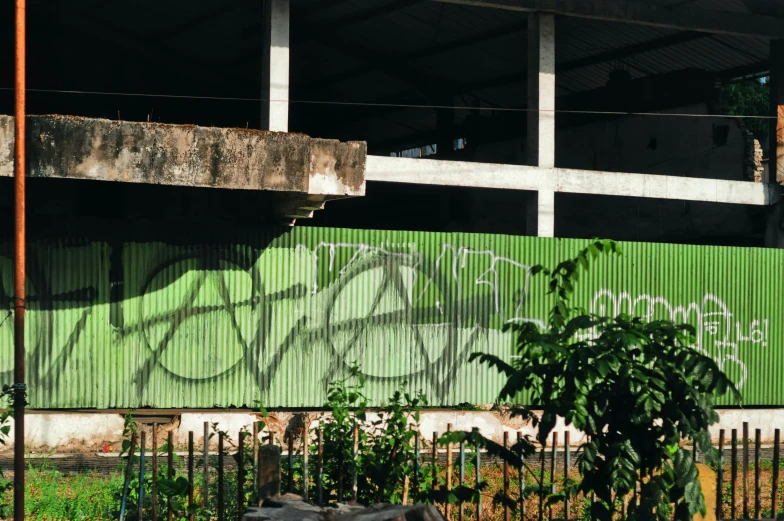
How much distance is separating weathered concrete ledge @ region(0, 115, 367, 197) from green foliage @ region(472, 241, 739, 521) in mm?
6513

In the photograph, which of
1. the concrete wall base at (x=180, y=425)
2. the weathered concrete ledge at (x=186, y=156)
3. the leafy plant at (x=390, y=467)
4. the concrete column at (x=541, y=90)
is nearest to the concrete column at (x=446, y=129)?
the concrete column at (x=541, y=90)

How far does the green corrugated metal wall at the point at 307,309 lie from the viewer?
12.4 meters

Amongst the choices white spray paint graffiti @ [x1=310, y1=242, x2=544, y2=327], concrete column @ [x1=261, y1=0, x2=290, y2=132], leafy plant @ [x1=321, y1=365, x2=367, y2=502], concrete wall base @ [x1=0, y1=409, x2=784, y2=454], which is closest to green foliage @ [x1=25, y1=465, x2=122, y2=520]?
concrete wall base @ [x1=0, y1=409, x2=784, y2=454]

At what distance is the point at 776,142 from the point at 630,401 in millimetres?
14256

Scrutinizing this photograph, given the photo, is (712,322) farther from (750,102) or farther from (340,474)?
(750,102)

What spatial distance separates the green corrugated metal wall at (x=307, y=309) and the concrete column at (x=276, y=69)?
88.4 inches

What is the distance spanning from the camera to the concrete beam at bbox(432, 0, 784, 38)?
16.4 metres

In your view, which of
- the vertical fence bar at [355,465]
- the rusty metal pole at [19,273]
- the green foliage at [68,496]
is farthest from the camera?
the green foliage at [68,496]

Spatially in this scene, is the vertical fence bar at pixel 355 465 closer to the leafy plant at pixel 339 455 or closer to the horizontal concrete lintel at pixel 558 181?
the leafy plant at pixel 339 455

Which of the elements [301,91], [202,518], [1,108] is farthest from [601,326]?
[301,91]

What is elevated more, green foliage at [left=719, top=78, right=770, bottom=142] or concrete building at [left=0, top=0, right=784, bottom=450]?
green foliage at [left=719, top=78, right=770, bottom=142]

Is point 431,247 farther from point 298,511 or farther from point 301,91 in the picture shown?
point 301,91

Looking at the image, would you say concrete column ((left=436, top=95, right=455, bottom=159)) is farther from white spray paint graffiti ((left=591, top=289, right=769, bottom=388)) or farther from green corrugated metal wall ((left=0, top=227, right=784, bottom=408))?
white spray paint graffiti ((left=591, top=289, right=769, bottom=388))

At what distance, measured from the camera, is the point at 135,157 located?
10992 millimetres
